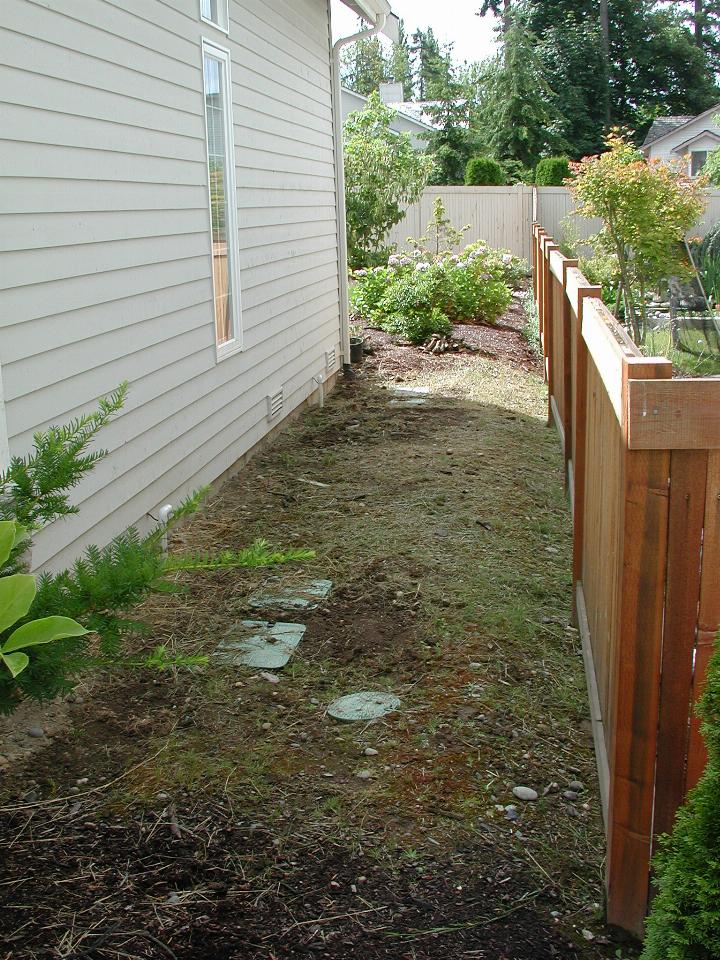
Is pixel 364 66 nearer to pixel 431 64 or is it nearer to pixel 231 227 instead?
pixel 431 64

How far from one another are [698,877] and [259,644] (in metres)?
2.54

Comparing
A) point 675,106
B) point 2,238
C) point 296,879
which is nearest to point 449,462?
point 2,238

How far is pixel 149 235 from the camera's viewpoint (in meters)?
5.02

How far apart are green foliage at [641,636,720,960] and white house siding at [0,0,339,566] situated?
2.72 metres

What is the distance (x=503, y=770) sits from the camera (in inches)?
125

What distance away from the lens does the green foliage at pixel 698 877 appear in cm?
175

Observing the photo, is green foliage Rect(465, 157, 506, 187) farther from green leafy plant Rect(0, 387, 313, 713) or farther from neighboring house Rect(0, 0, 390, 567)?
green leafy plant Rect(0, 387, 313, 713)

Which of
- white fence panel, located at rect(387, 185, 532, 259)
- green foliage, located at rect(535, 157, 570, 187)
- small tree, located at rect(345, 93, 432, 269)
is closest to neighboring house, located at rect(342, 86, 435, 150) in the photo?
green foliage, located at rect(535, 157, 570, 187)

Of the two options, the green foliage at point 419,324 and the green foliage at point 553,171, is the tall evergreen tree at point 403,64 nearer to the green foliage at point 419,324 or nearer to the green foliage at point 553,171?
the green foliage at point 553,171

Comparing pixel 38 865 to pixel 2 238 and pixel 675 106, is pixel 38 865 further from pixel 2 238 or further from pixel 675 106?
pixel 675 106

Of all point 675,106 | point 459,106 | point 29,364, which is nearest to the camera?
point 29,364

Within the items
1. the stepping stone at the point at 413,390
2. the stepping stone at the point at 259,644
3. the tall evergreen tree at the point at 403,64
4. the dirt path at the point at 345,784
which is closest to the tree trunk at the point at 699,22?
Result: the tall evergreen tree at the point at 403,64

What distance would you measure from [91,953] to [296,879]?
55 cm

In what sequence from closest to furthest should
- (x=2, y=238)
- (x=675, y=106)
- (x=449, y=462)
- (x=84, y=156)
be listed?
1. (x=2, y=238)
2. (x=84, y=156)
3. (x=449, y=462)
4. (x=675, y=106)
